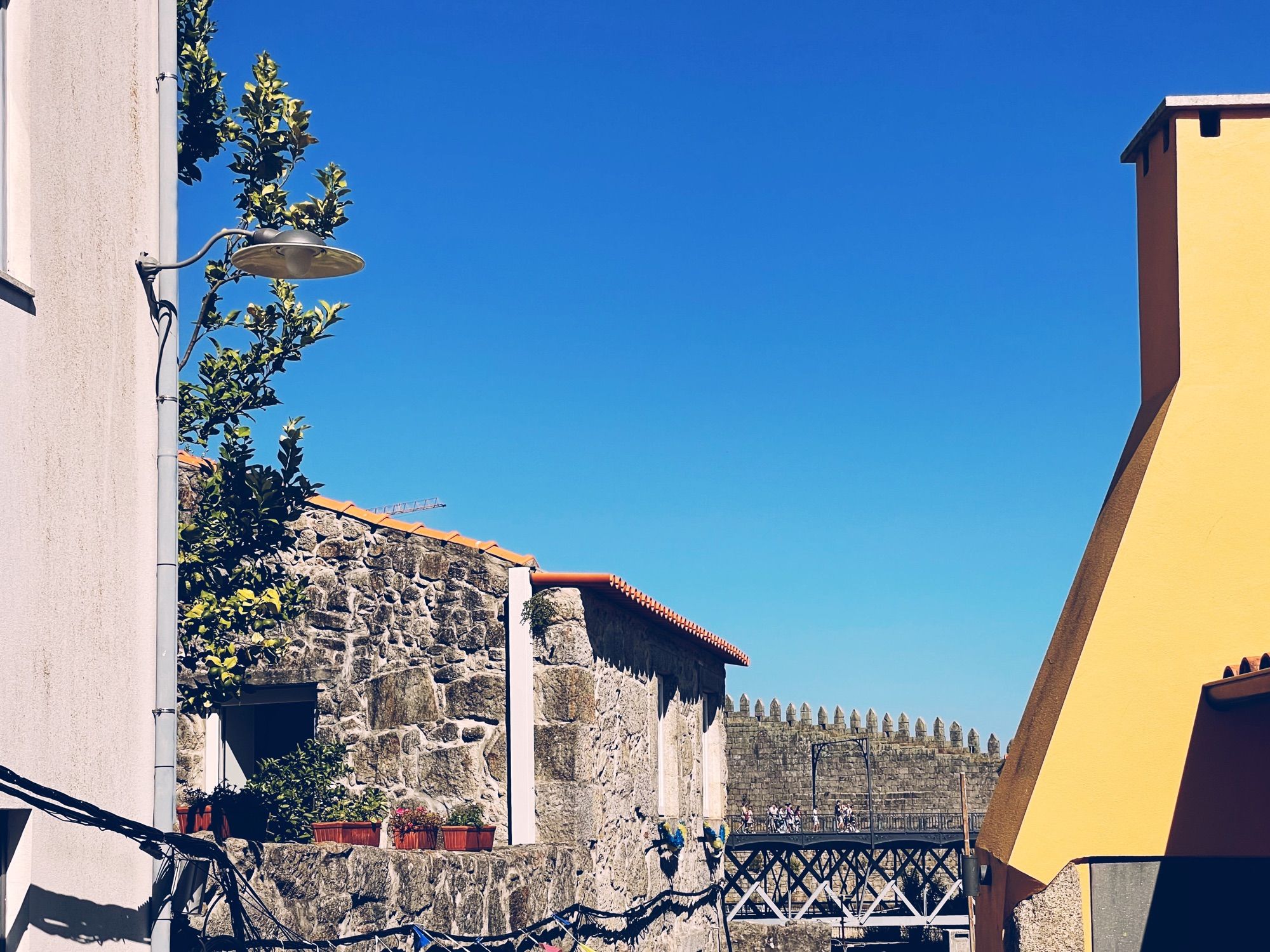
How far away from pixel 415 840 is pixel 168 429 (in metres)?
6.58

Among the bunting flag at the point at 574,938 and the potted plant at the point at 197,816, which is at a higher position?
the potted plant at the point at 197,816

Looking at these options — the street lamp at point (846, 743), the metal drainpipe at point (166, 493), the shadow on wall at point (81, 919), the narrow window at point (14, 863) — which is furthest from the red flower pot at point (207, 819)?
the street lamp at point (846, 743)

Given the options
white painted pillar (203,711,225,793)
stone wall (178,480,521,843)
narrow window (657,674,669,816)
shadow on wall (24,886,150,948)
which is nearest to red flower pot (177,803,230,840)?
stone wall (178,480,521,843)

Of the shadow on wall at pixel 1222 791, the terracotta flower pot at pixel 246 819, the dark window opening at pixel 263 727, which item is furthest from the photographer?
the dark window opening at pixel 263 727

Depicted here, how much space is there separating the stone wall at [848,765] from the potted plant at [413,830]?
1990 centimetres

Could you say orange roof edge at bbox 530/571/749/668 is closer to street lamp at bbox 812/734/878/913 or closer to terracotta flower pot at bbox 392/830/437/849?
terracotta flower pot at bbox 392/830/437/849

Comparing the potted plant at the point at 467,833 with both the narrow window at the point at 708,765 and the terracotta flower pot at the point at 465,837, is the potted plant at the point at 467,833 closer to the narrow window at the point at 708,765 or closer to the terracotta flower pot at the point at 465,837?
the terracotta flower pot at the point at 465,837

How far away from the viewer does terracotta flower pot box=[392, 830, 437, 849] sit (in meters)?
12.6

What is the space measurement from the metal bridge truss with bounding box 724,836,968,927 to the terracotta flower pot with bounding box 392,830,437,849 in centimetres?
1267

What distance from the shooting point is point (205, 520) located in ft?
33.7

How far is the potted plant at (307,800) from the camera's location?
39.7 feet

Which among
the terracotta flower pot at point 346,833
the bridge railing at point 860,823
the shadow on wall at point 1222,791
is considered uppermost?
the shadow on wall at point 1222,791

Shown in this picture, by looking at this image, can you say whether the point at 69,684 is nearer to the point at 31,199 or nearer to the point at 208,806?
the point at 31,199

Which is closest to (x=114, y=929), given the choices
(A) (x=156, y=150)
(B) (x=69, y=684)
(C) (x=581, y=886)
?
(B) (x=69, y=684)
